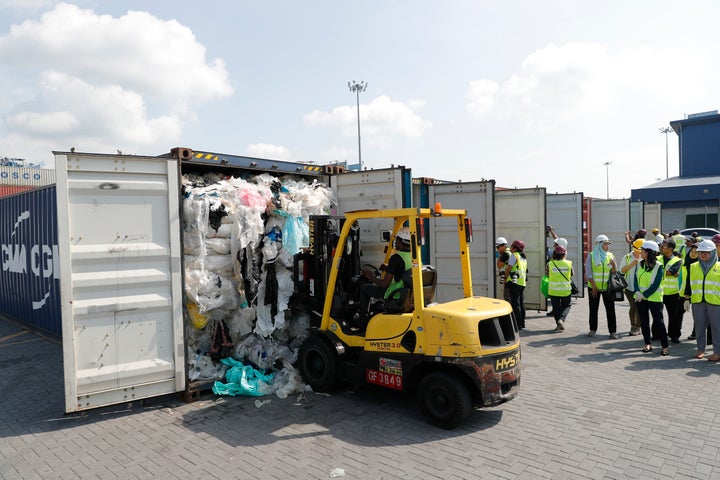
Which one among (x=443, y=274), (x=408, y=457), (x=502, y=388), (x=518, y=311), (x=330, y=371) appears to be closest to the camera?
(x=408, y=457)

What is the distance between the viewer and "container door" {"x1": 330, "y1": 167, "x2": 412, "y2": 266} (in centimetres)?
674

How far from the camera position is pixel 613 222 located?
14609 mm

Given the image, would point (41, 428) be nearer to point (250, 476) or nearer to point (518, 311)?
point (250, 476)

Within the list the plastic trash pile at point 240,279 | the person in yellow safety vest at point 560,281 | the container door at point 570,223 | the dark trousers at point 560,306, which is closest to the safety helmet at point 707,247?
the person in yellow safety vest at point 560,281

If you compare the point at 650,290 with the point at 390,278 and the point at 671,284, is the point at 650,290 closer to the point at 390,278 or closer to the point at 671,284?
the point at 671,284

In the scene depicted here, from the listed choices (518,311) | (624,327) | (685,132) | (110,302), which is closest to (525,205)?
(518,311)

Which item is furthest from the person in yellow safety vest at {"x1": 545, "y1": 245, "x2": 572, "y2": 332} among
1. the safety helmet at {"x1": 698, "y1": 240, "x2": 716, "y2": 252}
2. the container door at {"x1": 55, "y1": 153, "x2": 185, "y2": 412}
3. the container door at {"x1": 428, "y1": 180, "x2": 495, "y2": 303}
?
the container door at {"x1": 55, "y1": 153, "x2": 185, "y2": 412}

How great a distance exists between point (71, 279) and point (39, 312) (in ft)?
18.2

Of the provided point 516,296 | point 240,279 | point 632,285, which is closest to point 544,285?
point 516,296

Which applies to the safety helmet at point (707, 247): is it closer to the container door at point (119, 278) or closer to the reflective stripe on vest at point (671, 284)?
the reflective stripe on vest at point (671, 284)

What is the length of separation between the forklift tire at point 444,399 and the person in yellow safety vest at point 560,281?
4.90 m

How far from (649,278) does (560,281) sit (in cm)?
165

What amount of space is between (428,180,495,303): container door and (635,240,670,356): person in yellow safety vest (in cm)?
222

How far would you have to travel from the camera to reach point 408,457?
4238 mm
